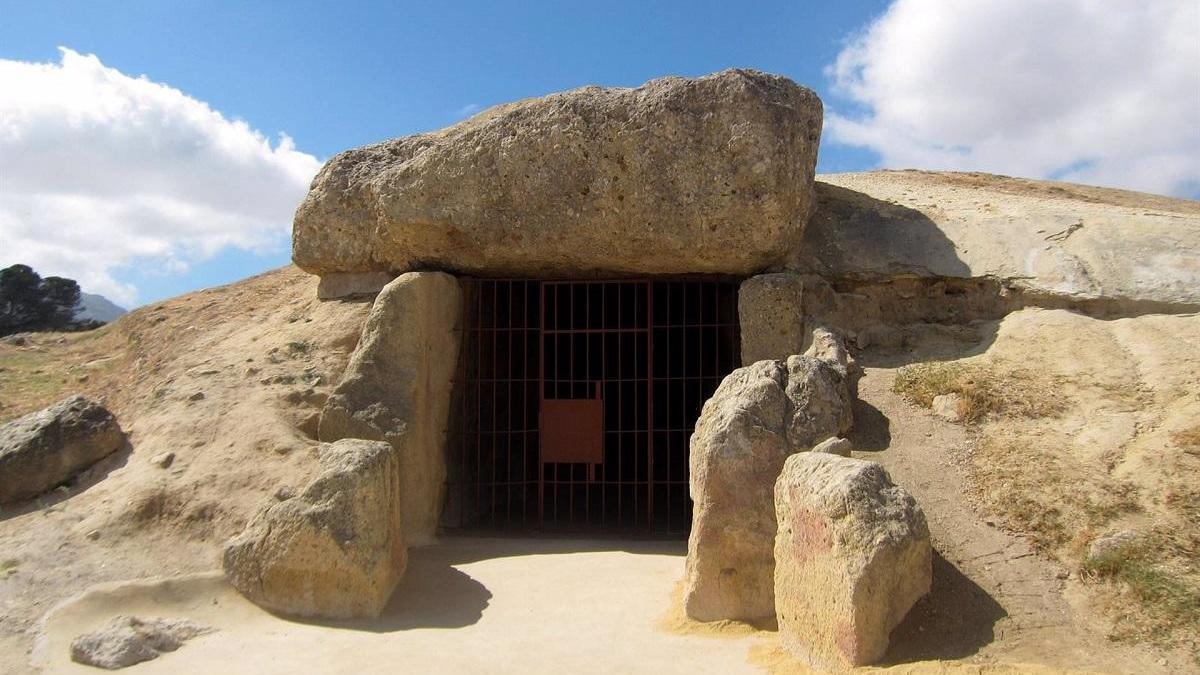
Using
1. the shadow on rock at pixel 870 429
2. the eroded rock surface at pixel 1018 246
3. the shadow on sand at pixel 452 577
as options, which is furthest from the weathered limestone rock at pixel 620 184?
the shadow on sand at pixel 452 577

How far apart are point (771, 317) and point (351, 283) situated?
3920 mm

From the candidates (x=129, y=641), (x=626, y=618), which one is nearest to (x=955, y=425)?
(x=626, y=618)

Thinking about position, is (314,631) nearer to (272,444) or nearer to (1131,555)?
(272,444)

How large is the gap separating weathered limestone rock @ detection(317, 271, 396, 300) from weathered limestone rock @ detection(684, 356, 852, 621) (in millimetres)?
4157

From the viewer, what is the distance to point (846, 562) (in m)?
4.30

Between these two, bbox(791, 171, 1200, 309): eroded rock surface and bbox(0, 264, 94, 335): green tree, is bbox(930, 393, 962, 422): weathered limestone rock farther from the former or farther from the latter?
bbox(0, 264, 94, 335): green tree

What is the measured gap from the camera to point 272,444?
276 inches

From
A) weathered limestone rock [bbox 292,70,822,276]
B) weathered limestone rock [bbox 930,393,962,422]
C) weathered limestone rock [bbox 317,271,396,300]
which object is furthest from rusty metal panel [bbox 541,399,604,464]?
weathered limestone rock [bbox 930,393,962,422]

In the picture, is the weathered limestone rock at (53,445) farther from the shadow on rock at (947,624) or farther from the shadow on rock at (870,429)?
the shadow on rock at (947,624)

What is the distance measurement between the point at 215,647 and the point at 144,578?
3.25 ft

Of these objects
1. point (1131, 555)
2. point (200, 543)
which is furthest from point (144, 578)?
point (1131, 555)

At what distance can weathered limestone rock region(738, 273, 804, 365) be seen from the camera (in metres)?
7.50

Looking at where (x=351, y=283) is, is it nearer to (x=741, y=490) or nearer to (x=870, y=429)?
(x=741, y=490)

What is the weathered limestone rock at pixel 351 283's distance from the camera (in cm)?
879
